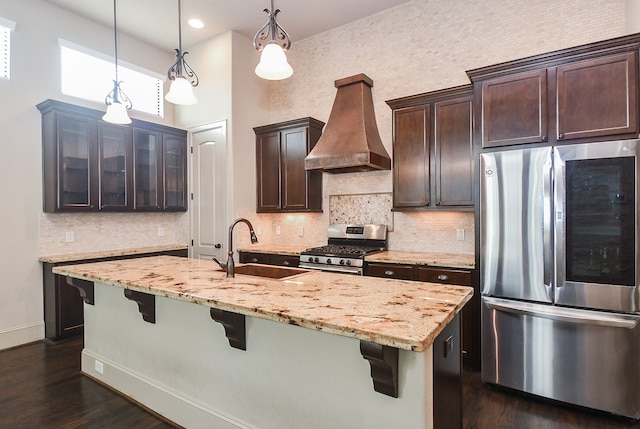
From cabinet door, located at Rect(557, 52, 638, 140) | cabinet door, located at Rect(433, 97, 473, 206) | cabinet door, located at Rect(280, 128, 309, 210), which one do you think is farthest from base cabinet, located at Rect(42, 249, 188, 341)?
cabinet door, located at Rect(557, 52, 638, 140)

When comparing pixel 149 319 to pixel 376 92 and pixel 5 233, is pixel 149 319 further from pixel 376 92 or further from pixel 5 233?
pixel 376 92

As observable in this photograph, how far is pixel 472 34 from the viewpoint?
3.80 m

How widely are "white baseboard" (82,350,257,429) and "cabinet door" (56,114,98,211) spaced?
1.84 metres

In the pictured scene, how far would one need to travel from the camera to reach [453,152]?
139 inches

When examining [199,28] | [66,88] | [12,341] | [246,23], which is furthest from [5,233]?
[246,23]

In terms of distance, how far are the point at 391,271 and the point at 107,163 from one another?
3.60m

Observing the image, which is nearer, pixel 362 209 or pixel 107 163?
pixel 107 163

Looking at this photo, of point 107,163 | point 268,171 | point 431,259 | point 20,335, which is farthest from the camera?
point 268,171

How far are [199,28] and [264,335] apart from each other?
14.3ft

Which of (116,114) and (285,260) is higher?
(116,114)

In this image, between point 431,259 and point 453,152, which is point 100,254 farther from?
point 453,152

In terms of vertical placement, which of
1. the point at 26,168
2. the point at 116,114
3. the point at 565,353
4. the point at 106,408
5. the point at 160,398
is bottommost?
the point at 106,408

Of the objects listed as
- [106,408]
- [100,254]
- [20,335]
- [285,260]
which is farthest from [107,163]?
[106,408]

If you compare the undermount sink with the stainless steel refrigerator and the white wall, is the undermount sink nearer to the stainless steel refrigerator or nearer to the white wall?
the stainless steel refrigerator
